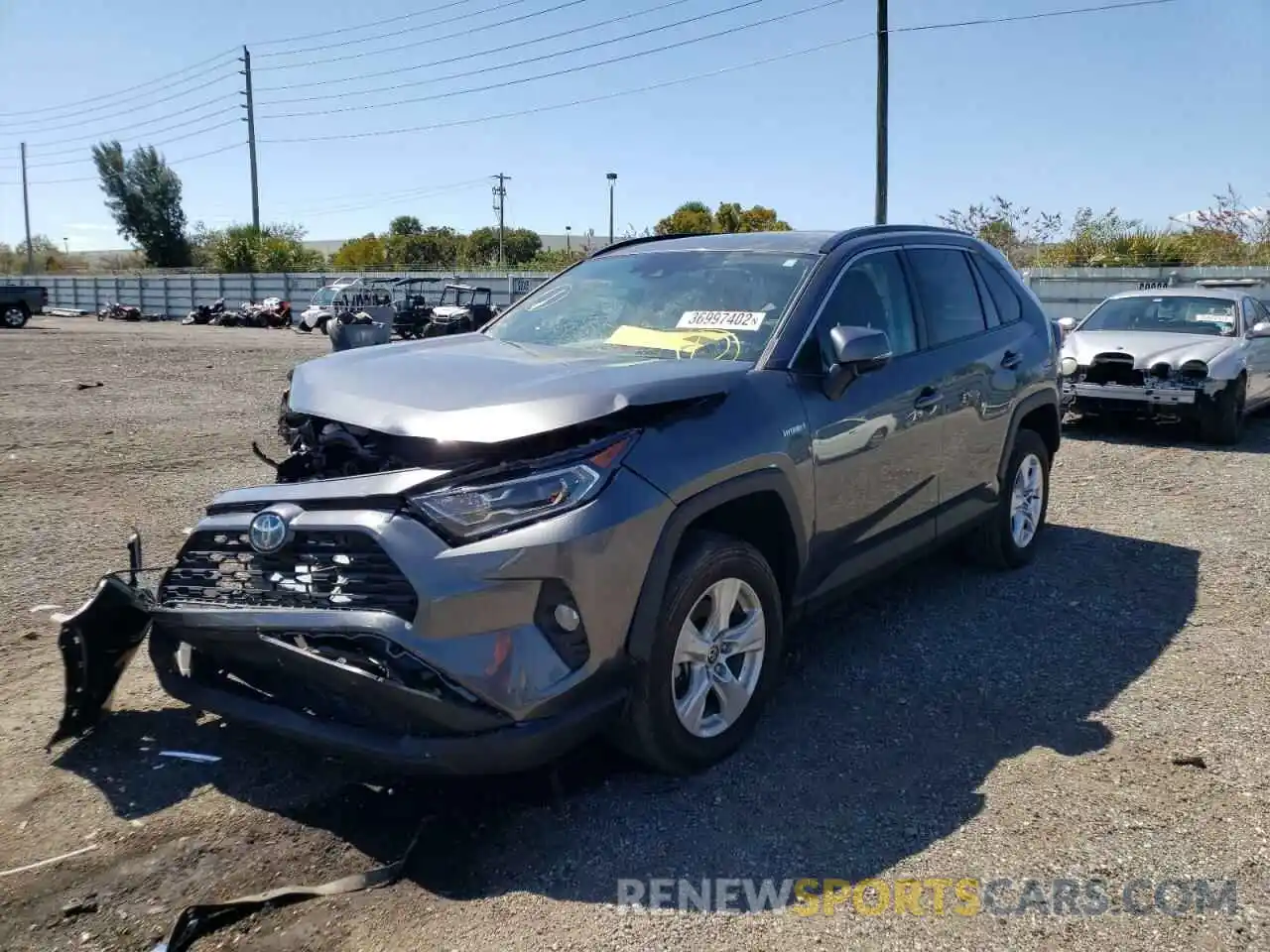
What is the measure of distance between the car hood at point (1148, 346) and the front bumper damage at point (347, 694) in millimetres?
8922

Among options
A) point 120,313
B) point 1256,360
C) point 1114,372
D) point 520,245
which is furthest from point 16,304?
point 520,245

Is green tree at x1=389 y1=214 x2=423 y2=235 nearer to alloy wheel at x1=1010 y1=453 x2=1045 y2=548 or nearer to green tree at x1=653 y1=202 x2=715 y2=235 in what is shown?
green tree at x1=653 y1=202 x2=715 y2=235

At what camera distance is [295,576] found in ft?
10.6

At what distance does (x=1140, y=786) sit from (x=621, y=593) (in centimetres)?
191

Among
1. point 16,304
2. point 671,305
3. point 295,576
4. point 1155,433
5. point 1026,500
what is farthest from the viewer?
point 16,304

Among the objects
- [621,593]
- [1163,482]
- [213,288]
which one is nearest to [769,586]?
[621,593]

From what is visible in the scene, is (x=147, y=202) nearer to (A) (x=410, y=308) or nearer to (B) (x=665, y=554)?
(A) (x=410, y=308)

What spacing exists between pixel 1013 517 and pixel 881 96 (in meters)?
19.1

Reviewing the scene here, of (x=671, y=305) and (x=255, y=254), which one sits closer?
(x=671, y=305)

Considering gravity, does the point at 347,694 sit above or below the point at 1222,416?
below

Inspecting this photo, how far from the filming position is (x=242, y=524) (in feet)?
11.0

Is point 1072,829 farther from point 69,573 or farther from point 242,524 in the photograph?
point 69,573

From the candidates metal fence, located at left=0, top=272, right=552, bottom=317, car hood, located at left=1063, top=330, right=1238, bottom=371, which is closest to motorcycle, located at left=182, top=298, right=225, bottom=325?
metal fence, located at left=0, top=272, right=552, bottom=317

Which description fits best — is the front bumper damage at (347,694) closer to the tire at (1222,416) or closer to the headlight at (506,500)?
the headlight at (506,500)
